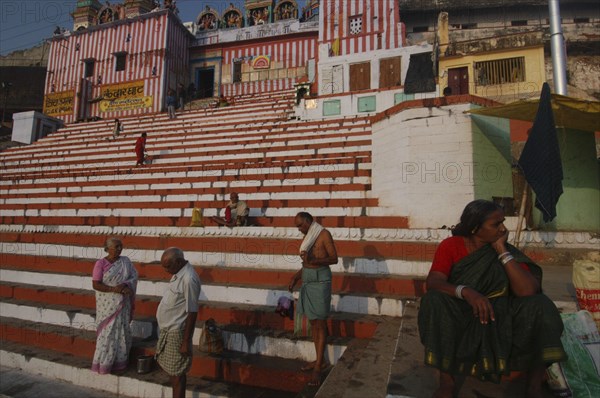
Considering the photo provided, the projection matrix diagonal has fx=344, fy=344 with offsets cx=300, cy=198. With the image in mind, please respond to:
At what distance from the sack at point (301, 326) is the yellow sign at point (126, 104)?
2067 centimetres

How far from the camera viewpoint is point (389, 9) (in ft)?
58.0

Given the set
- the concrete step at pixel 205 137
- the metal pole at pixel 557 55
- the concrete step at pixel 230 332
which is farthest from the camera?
the concrete step at pixel 205 137

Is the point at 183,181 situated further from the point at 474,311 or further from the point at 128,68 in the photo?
the point at 128,68

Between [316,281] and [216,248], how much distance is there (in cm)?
288

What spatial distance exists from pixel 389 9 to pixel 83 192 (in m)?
16.4

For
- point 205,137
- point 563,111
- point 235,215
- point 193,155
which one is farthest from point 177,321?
point 205,137

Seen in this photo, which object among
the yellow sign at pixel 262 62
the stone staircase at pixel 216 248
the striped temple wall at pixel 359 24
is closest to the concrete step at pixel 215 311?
the stone staircase at pixel 216 248

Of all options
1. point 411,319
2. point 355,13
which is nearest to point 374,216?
point 411,319

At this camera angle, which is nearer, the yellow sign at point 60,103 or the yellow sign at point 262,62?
the yellow sign at point 60,103

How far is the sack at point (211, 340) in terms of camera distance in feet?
11.9

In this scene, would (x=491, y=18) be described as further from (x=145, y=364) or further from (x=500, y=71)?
(x=145, y=364)


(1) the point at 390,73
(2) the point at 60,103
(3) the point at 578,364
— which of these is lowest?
(3) the point at 578,364

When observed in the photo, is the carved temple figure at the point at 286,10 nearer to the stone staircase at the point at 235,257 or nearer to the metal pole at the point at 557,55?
the stone staircase at the point at 235,257

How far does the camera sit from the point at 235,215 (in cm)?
678
